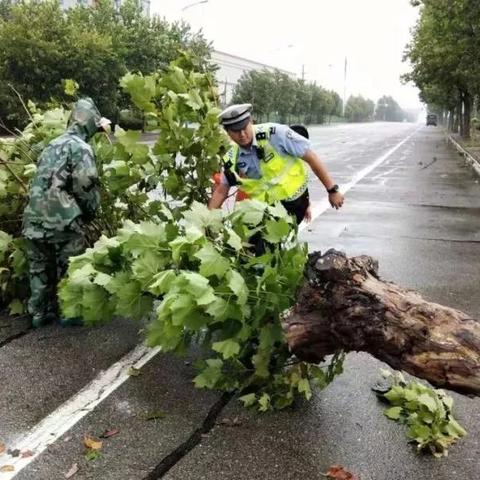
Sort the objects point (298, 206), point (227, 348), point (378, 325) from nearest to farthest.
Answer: point (378, 325) < point (227, 348) < point (298, 206)

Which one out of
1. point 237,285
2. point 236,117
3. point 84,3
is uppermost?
point 84,3

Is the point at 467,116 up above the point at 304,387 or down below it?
above

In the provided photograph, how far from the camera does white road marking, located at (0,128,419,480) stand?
317 centimetres

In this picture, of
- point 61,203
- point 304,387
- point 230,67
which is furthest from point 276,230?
point 230,67

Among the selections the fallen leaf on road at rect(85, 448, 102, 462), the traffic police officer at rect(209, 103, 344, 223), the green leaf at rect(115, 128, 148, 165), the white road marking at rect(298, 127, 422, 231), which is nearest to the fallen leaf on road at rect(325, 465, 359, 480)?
the fallen leaf on road at rect(85, 448, 102, 462)

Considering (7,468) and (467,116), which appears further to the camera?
(467,116)

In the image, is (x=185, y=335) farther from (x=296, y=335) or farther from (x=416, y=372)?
(x=416, y=372)

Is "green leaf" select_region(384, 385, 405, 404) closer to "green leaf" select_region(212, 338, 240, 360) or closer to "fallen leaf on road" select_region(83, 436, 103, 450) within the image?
"green leaf" select_region(212, 338, 240, 360)

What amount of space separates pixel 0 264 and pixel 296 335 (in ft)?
9.63

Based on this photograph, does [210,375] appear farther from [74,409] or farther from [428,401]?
[428,401]

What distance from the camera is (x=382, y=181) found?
1611cm

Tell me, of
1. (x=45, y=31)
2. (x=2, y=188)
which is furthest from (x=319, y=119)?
(x=2, y=188)

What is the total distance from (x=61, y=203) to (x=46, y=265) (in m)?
0.57

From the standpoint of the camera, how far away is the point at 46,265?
493 cm
